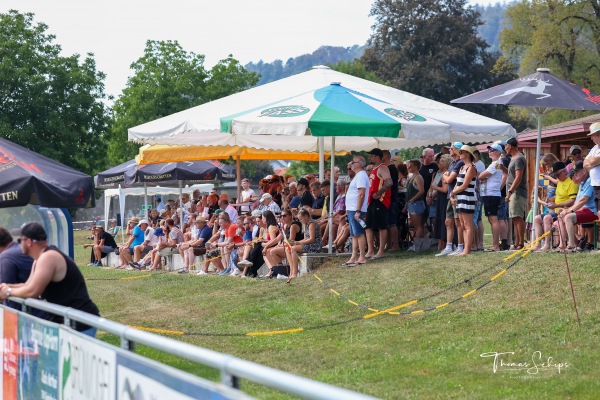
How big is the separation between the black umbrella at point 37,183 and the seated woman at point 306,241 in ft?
17.9

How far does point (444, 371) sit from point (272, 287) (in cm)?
727

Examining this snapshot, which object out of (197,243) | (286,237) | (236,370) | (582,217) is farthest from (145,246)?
(236,370)

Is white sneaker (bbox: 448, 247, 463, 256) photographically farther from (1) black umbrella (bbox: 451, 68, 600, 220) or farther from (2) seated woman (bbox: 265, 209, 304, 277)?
(2) seated woman (bbox: 265, 209, 304, 277)

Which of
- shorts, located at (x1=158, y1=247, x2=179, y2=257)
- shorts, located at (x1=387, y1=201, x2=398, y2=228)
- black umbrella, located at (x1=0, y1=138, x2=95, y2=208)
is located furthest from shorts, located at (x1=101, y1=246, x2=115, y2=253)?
black umbrella, located at (x1=0, y1=138, x2=95, y2=208)

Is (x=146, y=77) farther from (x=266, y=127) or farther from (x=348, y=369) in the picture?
(x=348, y=369)

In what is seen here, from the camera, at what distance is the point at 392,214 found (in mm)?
17844

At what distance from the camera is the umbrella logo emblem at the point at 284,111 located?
55.3 feet

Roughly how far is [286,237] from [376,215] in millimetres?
1934

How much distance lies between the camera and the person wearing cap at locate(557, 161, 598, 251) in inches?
533

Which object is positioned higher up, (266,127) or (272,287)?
(266,127)

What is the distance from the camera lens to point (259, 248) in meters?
19.2

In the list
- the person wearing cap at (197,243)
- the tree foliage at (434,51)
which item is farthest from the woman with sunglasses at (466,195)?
the tree foliage at (434,51)

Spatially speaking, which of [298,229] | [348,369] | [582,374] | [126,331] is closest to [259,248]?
[298,229]

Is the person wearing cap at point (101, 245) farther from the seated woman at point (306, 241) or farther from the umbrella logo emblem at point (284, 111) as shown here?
the umbrella logo emblem at point (284, 111)
